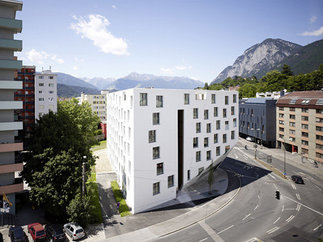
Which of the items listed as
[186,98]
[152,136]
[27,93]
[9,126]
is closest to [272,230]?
[152,136]

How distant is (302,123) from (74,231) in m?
65.7

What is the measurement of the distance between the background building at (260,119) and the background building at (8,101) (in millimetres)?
65813

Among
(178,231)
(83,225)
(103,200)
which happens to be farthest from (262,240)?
(103,200)

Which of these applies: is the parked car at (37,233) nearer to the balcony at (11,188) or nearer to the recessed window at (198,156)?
the balcony at (11,188)

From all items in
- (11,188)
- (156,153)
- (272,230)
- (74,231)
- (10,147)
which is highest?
(10,147)

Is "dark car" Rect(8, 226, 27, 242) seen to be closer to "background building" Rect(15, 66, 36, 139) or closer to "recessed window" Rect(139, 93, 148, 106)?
"recessed window" Rect(139, 93, 148, 106)

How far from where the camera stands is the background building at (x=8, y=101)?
101ft

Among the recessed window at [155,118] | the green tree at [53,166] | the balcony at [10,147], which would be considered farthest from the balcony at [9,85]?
the recessed window at [155,118]

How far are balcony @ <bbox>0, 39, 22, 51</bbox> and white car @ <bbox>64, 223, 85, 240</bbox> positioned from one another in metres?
26.1

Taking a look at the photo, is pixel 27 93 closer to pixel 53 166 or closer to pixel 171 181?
pixel 53 166

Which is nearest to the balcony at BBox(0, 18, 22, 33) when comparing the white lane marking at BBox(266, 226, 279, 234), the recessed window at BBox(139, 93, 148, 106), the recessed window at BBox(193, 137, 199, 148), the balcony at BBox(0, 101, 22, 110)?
the balcony at BBox(0, 101, 22, 110)

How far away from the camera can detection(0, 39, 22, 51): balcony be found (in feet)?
101

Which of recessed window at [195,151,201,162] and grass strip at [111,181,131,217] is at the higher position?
recessed window at [195,151,201,162]

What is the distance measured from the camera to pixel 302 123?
209ft
